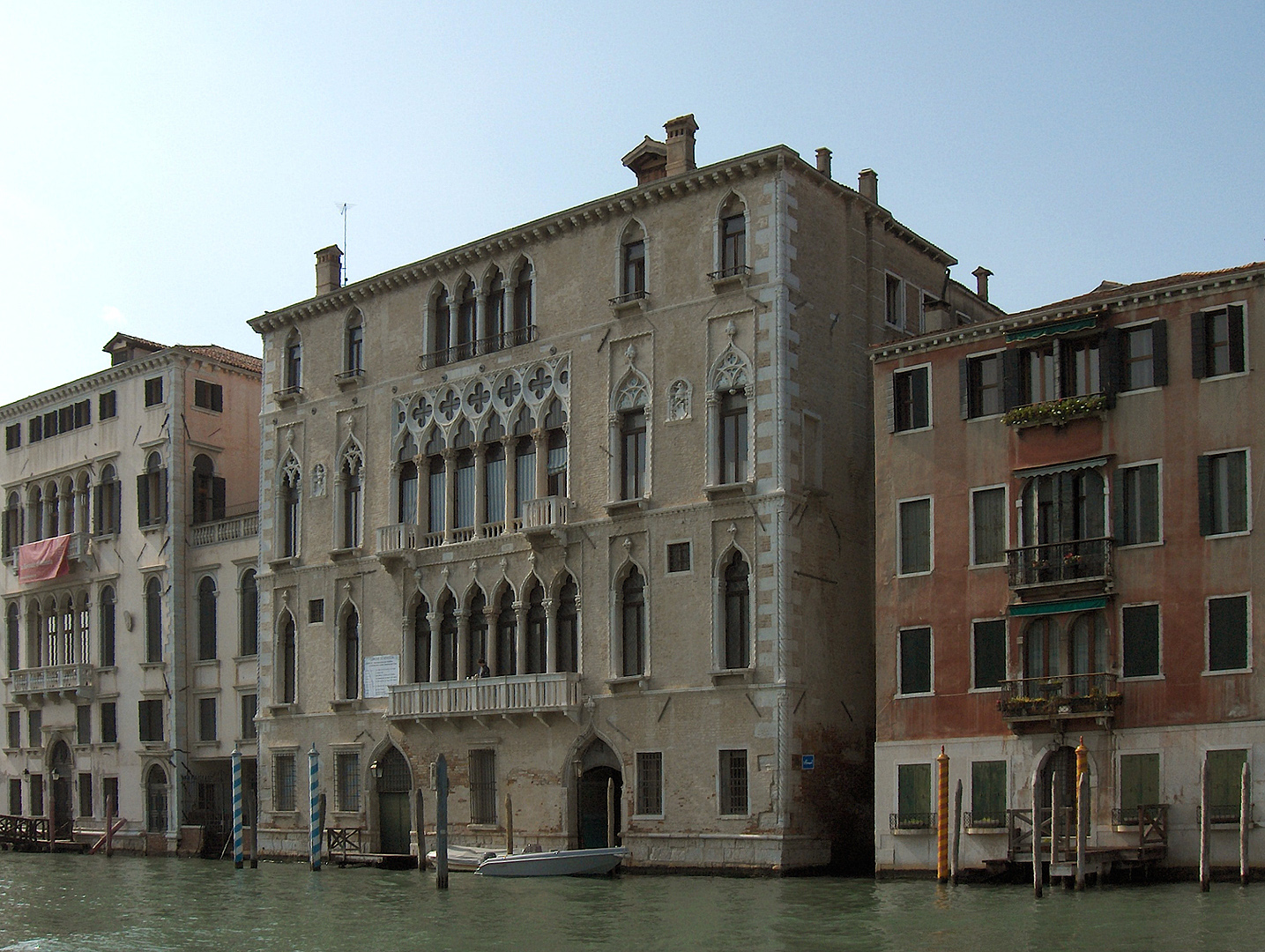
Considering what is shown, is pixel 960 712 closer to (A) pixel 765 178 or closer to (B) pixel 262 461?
(A) pixel 765 178

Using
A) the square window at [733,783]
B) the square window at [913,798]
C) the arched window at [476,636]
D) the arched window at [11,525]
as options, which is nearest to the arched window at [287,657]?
the arched window at [476,636]

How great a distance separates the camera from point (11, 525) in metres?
50.2

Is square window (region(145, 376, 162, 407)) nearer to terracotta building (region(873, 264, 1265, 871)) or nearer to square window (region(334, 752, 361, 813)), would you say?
square window (region(334, 752, 361, 813))

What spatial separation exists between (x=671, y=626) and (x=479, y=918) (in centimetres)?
825

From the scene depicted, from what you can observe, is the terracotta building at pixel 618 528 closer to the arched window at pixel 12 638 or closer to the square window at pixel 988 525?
the square window at pixel 988 525

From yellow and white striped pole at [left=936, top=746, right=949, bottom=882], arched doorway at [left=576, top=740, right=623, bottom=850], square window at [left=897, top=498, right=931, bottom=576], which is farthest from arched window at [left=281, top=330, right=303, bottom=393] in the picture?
yellow and white striped pole at [left=936, top=746, right=949, bottom=882]

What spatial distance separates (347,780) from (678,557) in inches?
415

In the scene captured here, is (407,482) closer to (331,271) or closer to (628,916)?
(331,271)

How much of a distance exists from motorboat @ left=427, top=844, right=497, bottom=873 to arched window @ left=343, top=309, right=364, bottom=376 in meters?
11.6

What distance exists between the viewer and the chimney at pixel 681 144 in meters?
32.8

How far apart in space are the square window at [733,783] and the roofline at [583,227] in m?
10.5

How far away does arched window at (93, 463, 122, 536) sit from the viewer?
46.2 m

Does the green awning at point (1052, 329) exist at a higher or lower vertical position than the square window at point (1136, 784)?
higher

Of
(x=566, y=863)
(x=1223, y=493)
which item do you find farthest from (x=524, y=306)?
(x=1223, y=493)
